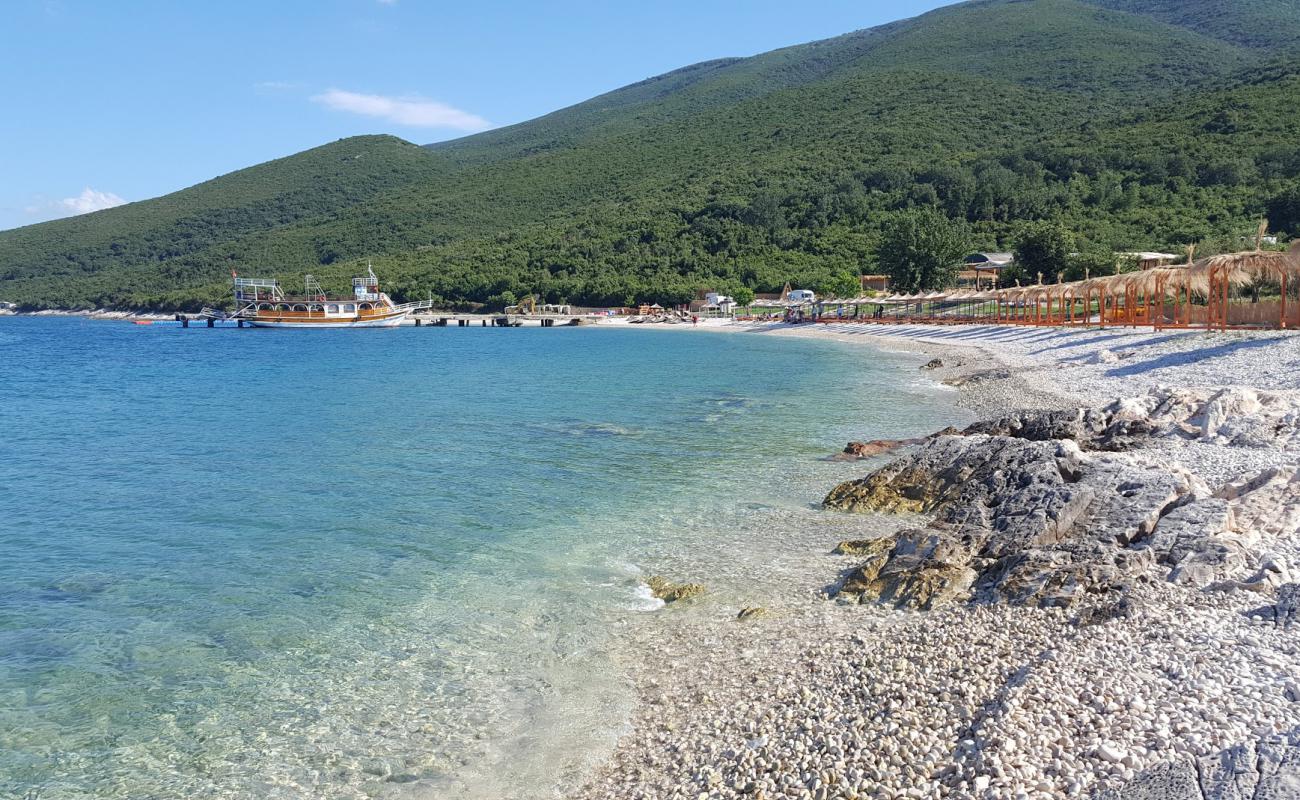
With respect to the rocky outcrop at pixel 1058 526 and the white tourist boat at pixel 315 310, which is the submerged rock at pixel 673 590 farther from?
the white tourist boat at pixel 315 310

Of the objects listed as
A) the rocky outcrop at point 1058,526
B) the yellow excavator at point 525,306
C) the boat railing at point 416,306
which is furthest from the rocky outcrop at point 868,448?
the boat railing at point 416,306

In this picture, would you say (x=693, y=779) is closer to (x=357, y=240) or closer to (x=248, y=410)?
(x=248, y=410)

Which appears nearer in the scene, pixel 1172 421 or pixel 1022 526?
pixel 1022 526

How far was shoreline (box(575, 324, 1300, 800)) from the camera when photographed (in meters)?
4.85

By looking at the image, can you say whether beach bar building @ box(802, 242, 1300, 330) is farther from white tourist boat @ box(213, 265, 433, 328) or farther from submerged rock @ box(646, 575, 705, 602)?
white tourist boat @ box(213, 265, 433, 328)

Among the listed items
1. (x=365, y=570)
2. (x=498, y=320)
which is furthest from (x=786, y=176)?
(x=365, y=570)

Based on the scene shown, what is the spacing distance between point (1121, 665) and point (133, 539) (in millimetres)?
11598

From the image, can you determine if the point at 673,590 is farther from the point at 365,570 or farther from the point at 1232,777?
the point at 1232,777

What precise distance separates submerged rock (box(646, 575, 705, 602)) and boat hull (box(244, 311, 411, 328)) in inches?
3236

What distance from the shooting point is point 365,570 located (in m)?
10.3

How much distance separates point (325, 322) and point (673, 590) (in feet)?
276

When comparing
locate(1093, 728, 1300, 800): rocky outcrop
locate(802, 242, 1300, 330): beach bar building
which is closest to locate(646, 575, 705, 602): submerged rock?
locate(1093, 728, 1300, 800): rocky outcrop

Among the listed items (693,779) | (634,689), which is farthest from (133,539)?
(693,779)

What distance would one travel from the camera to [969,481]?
40.0ft
